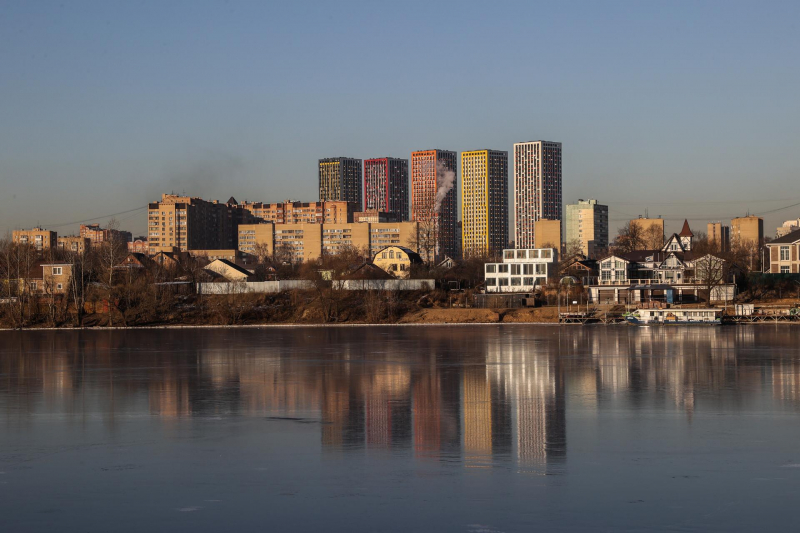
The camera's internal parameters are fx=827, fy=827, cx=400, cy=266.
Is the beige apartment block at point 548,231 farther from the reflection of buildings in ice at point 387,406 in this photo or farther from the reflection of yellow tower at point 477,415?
the reflection of yellow tower at point 477,415

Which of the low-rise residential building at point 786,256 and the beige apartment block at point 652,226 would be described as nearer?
the low-rise residential building at point 786,256

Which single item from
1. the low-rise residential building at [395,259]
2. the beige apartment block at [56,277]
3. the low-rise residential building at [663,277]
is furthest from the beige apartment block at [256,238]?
the low-rise residential building at [663,277]

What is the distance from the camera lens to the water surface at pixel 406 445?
11695 mm

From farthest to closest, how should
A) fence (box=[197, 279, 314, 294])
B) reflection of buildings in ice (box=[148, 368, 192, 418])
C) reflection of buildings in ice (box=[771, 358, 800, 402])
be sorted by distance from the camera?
fence (box=[197, 279, 314, 294])
reflection of buildings in ice (box=[771, 358, 800, 402])
reflection of buildings in ice (box=[148, 368, 192, 418])

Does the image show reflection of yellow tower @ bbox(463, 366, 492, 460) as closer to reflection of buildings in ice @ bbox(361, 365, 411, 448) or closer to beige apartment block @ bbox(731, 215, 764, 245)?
reflection of buildings in ice @ bbox(361, 365, 411, 448)

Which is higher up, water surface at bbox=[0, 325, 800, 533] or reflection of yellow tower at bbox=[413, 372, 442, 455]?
reflection of yellow tower at bbox=[413, 372, 442, 455]

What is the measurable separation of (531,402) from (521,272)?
6409 cm

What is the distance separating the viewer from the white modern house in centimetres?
8506

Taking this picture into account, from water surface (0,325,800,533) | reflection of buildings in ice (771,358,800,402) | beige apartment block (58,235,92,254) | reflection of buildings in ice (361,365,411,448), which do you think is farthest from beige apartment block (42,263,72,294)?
reflection of buildings in ice (771,358,800,402)

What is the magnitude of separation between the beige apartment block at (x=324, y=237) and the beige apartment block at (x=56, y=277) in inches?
2981

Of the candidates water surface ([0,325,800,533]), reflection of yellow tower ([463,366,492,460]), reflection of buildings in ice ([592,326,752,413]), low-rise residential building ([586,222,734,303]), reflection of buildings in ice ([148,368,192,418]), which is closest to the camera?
water surface ([0,325,800,533])

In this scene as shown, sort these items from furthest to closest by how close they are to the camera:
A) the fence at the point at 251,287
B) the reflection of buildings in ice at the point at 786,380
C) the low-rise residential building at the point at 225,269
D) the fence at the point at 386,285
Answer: the low-rise residential building at the point at 225,269 < the fence at the point at 251,287 < the fence at the point at 386,285 < the reflection of buildings in ice at the point at 786,380

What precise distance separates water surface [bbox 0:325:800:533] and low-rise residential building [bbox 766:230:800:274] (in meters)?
50.7

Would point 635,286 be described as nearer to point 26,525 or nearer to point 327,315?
point 327,315
